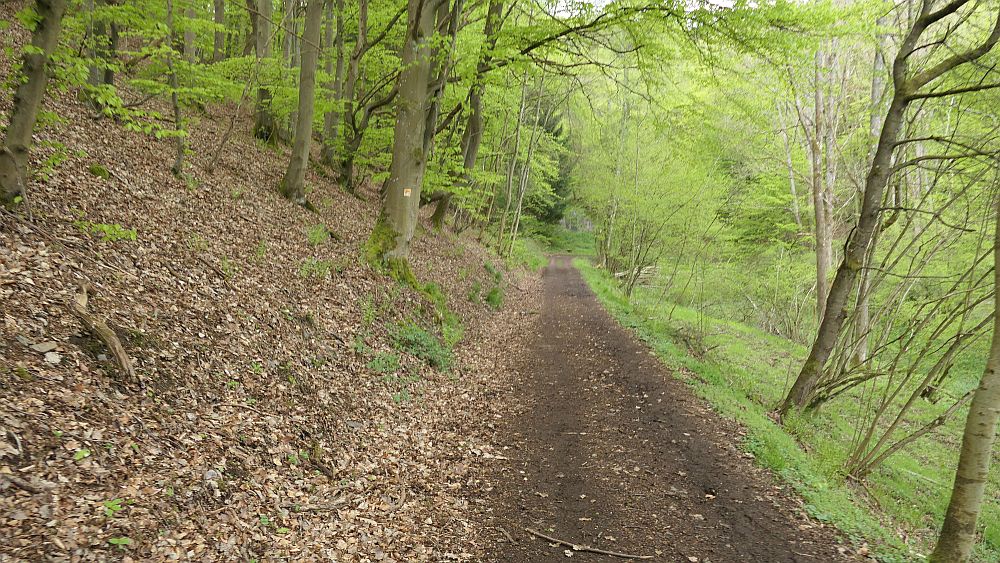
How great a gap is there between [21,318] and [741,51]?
371 inches

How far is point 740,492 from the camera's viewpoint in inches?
208

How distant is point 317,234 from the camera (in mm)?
9336

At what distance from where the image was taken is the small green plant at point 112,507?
3006 mm

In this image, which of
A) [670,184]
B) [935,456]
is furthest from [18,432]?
[670,184]

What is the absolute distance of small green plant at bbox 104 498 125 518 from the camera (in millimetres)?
3006

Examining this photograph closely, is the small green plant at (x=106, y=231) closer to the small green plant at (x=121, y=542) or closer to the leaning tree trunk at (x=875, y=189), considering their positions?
the small green plant at (x=121, y=542)

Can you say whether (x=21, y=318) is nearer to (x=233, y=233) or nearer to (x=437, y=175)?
(x=233, y=233)

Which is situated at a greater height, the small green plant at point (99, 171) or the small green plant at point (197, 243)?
the small green plant at point (99, 171)

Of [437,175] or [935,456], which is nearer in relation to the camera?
[935,456]

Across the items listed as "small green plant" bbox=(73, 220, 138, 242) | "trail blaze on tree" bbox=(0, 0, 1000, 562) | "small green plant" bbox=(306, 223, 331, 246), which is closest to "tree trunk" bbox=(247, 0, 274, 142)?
"trail blaze on tree" bbox=(0, 0, 1000, 562)

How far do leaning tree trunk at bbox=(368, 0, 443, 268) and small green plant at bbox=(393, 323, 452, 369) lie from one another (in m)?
1.77

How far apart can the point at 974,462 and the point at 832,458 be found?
3485mm

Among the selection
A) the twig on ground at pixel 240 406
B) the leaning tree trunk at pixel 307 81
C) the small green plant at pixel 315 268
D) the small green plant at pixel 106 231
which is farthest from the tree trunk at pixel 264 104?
the twig on ground at pixel 240 406

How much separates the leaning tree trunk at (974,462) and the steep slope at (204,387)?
3.91m
